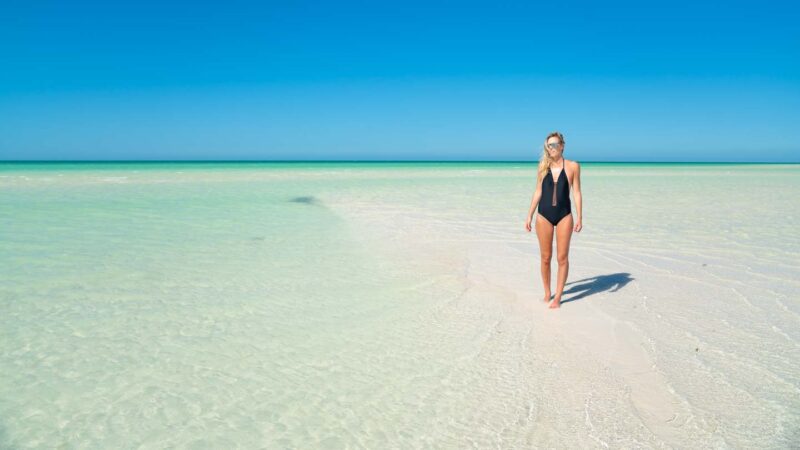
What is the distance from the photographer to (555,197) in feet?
15.1

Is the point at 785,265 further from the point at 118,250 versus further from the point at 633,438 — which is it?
the point at 118,250

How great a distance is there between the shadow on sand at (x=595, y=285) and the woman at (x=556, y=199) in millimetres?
449

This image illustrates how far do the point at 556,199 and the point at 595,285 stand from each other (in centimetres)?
144

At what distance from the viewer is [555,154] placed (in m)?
4.55

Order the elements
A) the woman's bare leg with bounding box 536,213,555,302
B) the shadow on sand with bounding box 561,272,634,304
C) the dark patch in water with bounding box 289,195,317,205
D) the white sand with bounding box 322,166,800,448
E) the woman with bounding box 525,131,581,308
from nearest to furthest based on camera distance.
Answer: the white sand with bounding box 322,166,800,448, the woman with bounding box 525,131,581,308, the woman's bare leg with bounding box 536,213,555,302, the shadow on sand with bounding box 561,272,634,304, the dark patch in water with bounding box 289,195,317,205

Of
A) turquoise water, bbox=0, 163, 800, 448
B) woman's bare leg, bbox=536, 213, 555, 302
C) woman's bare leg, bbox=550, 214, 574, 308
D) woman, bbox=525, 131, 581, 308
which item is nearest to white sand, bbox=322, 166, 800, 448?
turquoise water, bbox=0, 163, 800, 448

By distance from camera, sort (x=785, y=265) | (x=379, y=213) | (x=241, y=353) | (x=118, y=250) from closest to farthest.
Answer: (x=241, y=353) → (x=785, y=265) → (x=118, y=250) → (x=379, y=213)

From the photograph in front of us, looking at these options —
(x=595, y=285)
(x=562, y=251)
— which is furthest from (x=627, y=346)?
(x=595, y=285)

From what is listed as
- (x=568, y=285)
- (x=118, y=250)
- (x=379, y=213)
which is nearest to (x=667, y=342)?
(x=568, y=285)

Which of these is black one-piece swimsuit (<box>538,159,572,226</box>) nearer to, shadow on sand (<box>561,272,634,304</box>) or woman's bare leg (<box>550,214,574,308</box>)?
woman's bare leg (<box>550,214,574,308</box>)

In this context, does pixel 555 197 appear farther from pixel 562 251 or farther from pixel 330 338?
pixel 330 338

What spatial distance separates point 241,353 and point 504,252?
4.56 m

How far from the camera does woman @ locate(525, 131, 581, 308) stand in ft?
15.0

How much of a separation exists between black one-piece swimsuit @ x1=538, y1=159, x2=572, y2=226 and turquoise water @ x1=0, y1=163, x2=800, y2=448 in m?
0.90
